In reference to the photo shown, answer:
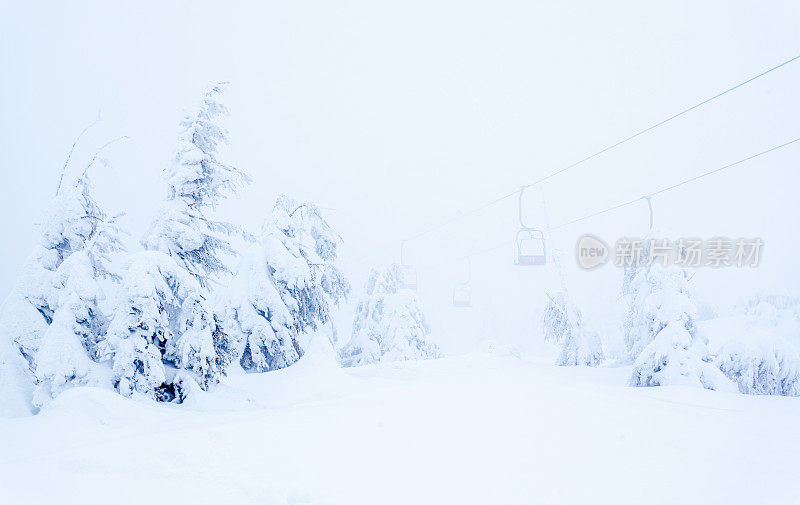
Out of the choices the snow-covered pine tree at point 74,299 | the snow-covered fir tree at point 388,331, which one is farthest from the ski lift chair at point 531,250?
the snow-covered pine tree at point 74,299

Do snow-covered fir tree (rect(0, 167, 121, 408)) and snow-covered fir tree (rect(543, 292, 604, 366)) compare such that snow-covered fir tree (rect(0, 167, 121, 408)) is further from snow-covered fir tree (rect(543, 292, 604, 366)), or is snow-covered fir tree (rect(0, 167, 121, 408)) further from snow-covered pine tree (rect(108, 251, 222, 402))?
snow-covered fir tree (rect(543, 292, 604, 366))

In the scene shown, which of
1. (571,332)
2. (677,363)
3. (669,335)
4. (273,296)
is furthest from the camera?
(571,332)

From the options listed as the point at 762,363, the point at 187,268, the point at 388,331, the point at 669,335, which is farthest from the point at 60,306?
the point at 388,331

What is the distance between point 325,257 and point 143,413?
13380mm

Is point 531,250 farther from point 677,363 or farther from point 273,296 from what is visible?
point 273,296

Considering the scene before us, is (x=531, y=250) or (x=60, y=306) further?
(x=531, y=250)

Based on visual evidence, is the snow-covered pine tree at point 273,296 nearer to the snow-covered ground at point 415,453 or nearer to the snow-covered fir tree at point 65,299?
the snow-covered fir tree at point 65,299

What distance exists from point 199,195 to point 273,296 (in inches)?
178

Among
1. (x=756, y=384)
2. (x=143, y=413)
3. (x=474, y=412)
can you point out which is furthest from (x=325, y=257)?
(x=756, y=384)

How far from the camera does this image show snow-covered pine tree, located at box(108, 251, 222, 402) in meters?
9.67

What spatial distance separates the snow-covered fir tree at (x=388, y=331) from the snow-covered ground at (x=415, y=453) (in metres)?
19.5

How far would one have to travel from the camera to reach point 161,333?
10.1 m

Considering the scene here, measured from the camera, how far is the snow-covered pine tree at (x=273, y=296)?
15.5m

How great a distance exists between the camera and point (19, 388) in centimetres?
1074
